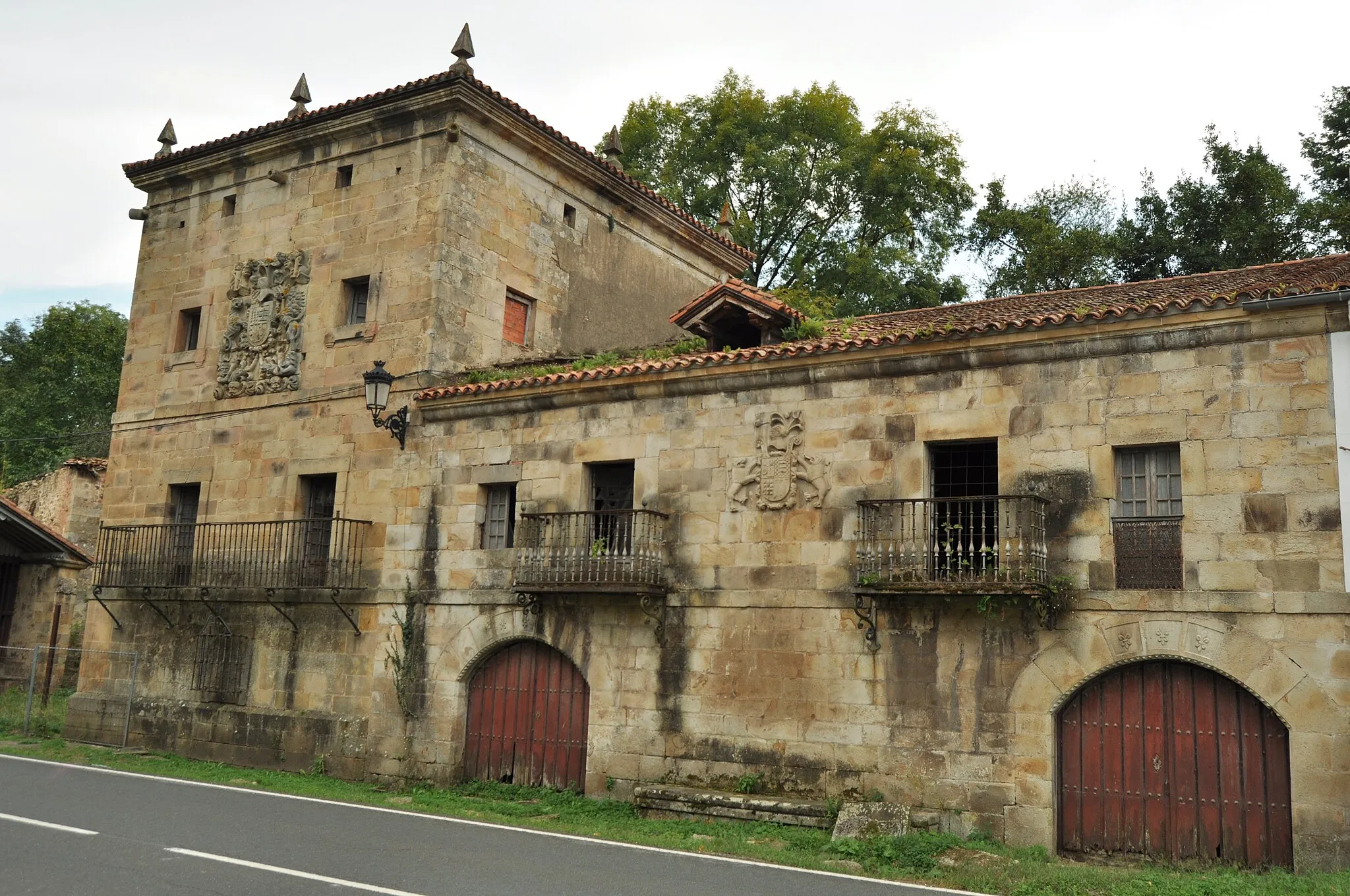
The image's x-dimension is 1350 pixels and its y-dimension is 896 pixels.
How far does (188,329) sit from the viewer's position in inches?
845

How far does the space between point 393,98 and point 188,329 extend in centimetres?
606

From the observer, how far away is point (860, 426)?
45.7 ft

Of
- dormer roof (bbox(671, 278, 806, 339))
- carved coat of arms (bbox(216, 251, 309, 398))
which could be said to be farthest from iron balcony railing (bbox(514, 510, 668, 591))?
carved coat of arms (bbox(216, 251, 309, 398))

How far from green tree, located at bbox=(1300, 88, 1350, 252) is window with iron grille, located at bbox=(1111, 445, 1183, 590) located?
15.7 metres

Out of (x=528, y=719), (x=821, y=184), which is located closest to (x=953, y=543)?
(x=528, y=719)

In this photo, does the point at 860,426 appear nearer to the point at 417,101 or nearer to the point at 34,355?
the point at 417,101

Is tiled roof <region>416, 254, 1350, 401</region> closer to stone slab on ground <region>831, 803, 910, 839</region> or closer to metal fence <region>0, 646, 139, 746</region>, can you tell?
stone slab on ground <region>831, 803, 910, 839</region>

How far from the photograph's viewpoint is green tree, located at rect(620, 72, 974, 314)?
30.2m

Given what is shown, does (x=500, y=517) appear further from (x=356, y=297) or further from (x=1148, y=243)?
(x=1148, y=243)

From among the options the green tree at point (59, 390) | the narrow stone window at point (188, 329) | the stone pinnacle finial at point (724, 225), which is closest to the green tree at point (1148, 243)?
the stone pinnacle finial at point (724, 225)

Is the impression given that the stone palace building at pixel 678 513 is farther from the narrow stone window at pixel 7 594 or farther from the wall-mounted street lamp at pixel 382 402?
the narrow stone window at pixel 7 594

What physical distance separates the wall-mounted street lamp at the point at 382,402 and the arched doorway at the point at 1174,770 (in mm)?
10114

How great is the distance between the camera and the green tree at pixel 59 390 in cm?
4081

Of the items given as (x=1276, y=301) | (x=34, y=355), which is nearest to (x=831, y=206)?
(x=1276, y=301)
